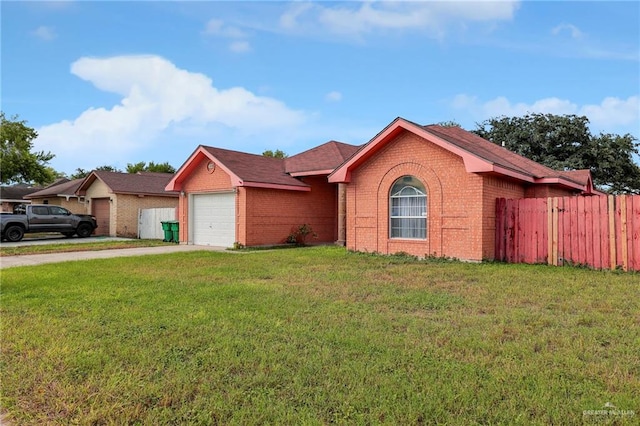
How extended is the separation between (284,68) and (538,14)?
8.13 meters

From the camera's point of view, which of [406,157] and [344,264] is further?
[406,157]

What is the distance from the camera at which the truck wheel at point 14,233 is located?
67.3ft

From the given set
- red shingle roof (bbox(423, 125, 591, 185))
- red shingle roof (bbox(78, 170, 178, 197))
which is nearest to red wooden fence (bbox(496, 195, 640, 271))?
red shingle roof (bbox(423, 125, 591, 185))

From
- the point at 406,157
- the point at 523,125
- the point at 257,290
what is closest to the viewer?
the point at 257,290

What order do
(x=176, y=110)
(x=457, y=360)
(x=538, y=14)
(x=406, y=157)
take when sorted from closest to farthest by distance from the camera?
(x=457, y=360)
(x=538, y=14)
(x=406, y=157)
(x=176, y=110)

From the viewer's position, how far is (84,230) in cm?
2348

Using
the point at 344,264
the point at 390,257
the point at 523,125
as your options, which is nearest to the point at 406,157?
the point at 390,257

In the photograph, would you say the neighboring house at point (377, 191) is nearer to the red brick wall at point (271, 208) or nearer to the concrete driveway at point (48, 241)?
the red brick wall at point (271, 208)

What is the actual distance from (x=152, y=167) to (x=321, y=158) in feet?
146

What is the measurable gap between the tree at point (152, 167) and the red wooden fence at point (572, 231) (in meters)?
51.6

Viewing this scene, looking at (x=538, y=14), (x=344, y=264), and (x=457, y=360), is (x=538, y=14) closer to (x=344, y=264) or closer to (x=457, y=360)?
(x=344, y=264)

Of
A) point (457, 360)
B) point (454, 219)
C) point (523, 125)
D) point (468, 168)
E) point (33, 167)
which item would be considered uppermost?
point (523, 125)

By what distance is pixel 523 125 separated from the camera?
36625 mm

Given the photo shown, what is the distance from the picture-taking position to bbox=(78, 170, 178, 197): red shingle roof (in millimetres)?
24453
